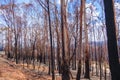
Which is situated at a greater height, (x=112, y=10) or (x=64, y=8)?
(x=64, y=8)

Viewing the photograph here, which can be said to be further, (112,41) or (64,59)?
(64,59)

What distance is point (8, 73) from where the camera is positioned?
21.4 m

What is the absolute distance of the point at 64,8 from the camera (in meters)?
17.0

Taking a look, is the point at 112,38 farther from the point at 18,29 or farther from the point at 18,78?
the point at 18,29

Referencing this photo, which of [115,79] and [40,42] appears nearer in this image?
[115,79]

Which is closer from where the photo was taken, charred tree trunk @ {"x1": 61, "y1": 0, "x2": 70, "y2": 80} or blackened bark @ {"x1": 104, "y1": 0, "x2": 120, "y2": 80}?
blackened bark @ {"x1": 104, "y1": 0, "x2": 120, "y2": 80}

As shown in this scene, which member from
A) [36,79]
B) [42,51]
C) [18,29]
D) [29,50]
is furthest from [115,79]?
[29,50]

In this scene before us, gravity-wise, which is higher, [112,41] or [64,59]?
[112,41]

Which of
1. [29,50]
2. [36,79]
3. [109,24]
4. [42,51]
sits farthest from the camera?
[29,50]

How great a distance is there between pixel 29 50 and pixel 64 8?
1503 inches

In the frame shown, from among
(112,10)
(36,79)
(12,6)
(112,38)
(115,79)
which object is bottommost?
(36,79)

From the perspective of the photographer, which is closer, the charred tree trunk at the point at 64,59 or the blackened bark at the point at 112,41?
the blackened bark at the point at 112,41

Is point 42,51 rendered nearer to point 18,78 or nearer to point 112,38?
point 18,78

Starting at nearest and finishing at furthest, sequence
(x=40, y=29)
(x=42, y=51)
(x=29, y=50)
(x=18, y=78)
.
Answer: (x=18, y=78) < (x=40, y=29) < (x=42, y=51) < (x=29, y=50)
